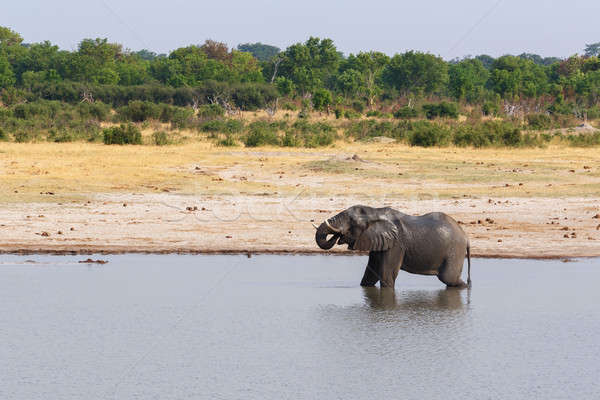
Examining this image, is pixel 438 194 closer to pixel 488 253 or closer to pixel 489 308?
pixel 488 253

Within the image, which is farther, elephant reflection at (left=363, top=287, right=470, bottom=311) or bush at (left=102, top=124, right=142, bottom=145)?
bush at (left=102, top=124, right=142, bottom=145)

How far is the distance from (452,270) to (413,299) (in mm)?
748

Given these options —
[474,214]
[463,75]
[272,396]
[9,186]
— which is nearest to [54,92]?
[463,75]

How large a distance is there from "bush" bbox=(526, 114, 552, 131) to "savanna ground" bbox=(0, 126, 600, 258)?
1433 cm

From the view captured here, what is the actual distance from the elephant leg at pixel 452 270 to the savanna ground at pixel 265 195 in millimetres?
3079

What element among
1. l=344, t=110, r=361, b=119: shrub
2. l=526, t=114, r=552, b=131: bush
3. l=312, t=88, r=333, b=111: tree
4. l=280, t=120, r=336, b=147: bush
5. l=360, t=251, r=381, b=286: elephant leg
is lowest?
l=360, t=251, r=381, b=286: elephant leg

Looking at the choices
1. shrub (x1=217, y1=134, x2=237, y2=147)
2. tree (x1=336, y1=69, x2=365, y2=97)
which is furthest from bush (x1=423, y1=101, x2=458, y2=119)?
shrub (x1=217, y1=134, x2=237, y2=147)

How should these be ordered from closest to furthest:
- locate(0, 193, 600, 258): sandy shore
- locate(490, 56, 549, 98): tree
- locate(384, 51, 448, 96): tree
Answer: locate(0, 193, 600, 258): sandy shore
locate(490, 56, 549, 98): tree
locate(384, 51, 448, 96): tree

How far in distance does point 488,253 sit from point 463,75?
197 feet

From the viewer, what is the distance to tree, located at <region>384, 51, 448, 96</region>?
74.6 m

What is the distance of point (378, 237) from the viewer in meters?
10.4

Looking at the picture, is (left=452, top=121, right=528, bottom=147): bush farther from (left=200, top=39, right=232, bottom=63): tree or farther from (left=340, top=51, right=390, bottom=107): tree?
(left=200, top=39, right=232, bottom=63): tree

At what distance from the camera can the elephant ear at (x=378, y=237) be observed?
10383mm

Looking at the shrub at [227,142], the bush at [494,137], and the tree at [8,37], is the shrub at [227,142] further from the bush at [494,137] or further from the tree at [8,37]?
the tree at [8,37]
